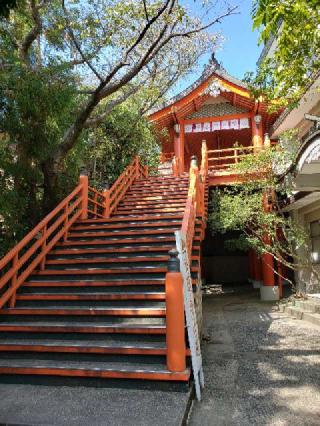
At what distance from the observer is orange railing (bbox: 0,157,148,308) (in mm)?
5391

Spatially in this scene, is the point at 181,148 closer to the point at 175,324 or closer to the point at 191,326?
the point at 191,326

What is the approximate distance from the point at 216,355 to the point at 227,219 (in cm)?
495

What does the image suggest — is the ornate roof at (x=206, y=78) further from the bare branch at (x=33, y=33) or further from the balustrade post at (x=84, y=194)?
the balustrade post at (x=84, y=194)

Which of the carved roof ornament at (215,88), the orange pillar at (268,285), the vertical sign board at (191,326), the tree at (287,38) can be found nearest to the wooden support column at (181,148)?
the carved roof ornament at (215,88)

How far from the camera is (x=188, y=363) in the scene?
164 inches

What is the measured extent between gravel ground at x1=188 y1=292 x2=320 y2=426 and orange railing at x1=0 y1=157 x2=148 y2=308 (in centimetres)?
303

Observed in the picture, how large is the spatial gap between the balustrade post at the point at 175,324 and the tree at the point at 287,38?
2949 mm

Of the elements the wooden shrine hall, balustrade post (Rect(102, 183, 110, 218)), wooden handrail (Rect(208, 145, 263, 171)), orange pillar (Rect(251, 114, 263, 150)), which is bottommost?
balustrade post (Rect(102, 183, 110, 218))

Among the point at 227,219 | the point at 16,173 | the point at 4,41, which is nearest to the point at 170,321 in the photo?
the point at 16,173

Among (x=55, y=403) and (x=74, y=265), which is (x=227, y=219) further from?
(x=55, y=403)

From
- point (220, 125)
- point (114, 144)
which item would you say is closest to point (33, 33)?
point (114, 144)

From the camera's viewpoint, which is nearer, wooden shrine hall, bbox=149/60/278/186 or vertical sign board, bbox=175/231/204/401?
vertical sign board, bbox=175/231/204/401

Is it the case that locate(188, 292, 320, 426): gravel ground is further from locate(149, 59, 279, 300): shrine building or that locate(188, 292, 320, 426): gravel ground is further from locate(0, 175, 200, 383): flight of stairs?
locate(149, 59, 279, 300): shrine building

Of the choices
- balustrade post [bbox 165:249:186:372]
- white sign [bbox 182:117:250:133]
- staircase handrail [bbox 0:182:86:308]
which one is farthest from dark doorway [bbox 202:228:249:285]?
balustrade post [bbox 165:249:186:372]
